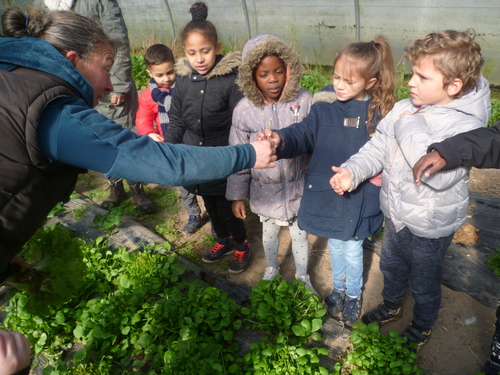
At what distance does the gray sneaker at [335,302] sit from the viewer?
2734mm

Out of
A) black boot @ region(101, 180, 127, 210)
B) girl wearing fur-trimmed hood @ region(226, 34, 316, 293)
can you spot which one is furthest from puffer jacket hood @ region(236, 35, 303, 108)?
black boot @ region(101, 180, 127, 210)

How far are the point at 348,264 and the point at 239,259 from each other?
3.53ft

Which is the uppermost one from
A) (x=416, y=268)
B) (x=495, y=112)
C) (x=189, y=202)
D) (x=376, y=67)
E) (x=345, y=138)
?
(x=376, y=67)

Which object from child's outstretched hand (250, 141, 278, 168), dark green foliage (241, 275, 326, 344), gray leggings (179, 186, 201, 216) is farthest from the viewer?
gray leggings (179, 186, 201, 216)

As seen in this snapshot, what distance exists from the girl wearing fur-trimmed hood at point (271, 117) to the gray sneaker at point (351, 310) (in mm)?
530

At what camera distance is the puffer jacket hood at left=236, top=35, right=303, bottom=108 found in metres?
2.37

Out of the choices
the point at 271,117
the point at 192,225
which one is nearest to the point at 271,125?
the point at 271,117

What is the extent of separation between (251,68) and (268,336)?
66.0 inches

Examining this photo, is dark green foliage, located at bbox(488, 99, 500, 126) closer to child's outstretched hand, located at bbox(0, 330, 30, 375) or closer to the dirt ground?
the dirt ground

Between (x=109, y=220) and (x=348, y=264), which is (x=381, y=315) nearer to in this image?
(x=348, y=264)

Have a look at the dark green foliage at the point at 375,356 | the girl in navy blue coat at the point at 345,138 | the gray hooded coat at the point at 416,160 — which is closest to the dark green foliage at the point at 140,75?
the girl in navy blue coat at the point at 345,138

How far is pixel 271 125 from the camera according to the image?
2.48 meters

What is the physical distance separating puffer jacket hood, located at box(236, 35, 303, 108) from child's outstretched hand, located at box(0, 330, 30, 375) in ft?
6.01

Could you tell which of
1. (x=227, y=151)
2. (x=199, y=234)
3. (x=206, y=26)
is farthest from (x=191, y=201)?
(x=227, y=151)
